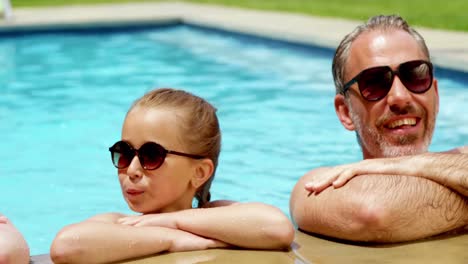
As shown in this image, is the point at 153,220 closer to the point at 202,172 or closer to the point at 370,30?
the point at 202,172

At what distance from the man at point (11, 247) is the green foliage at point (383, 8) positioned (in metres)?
8.60

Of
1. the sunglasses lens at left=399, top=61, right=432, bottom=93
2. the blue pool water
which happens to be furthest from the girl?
the blue pool water

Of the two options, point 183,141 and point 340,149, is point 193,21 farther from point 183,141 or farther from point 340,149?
point 183,141

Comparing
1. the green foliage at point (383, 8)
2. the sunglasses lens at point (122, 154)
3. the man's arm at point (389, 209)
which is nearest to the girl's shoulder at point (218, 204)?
the man's arm at point (389, 209)

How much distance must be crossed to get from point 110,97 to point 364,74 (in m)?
6.33

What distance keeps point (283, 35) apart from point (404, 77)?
26.3 ft

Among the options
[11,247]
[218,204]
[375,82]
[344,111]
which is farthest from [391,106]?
[11,247]

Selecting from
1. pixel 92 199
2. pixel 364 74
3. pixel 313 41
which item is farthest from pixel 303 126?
pixel 364 74

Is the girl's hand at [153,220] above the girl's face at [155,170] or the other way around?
the other way around

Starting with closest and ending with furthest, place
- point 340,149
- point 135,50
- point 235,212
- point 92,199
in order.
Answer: point 235,212 < point 92,199 < point 340,149 < point 135,50

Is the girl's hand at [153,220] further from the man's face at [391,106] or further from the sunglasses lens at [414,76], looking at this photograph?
the sunglasses lens at [414,76]

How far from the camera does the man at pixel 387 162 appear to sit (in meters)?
3.90

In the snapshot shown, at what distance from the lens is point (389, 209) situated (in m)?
3.84

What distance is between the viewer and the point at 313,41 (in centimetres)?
1144
